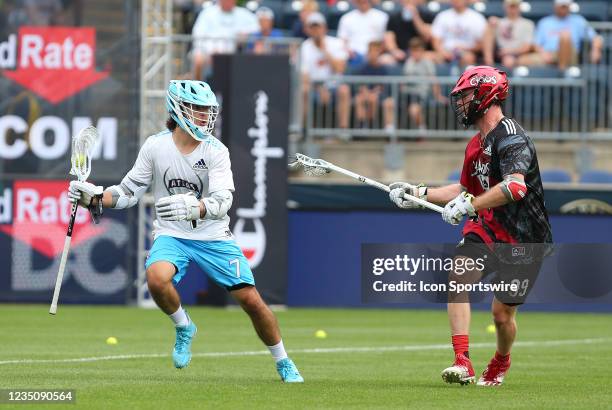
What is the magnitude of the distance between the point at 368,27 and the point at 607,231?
5063mm

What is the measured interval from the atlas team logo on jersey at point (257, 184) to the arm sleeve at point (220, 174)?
29.2 feet

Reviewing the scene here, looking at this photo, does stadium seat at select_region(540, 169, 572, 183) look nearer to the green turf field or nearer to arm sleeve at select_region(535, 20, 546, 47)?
arm sleeve at select_region(535, 20, 546, 47)

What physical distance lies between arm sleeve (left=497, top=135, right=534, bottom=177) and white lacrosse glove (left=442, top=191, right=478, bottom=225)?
12.4 inches

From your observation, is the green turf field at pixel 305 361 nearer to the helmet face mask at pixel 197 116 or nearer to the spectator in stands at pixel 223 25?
the helmet face mask at pixel 197 116

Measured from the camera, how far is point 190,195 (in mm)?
10344

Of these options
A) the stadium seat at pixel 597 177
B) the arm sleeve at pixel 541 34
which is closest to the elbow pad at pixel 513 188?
the stadium seat at pixel 597 177

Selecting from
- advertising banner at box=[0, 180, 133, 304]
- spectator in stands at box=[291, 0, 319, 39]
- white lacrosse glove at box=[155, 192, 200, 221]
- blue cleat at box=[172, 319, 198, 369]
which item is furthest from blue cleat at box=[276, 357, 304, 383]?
spectator in stands at box=[291, 0, 319, 39]

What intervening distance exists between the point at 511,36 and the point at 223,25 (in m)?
4.48

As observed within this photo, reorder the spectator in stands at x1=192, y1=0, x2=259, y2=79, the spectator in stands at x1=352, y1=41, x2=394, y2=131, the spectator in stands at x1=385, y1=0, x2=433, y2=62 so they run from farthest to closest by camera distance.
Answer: the spectator in stands at x1=385, y1=0, x2=433, y2=62 → the spectator in stands at x1=352, y1=41, x2=394, y2=131 → the spectator in stands at x1=192, y1=0, x2=259, y2=79

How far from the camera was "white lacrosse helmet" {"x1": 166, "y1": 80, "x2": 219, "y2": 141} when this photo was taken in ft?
34.4

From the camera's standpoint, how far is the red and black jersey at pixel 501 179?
1006cm

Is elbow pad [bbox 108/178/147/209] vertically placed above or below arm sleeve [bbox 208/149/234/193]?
below

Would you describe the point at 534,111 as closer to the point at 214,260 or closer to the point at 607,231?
the point at 607,231

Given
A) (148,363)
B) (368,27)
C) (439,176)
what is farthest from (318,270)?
(148,363)
